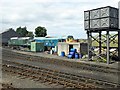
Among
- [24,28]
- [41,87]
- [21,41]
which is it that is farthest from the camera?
[24,28]

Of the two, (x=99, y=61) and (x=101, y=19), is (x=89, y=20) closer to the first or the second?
(x=101, y=19)

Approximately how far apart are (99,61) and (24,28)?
120m

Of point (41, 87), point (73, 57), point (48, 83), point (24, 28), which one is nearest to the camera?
point (41, 87)

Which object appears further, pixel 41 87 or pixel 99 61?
pixel 99 61

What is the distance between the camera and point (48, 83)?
17234mm

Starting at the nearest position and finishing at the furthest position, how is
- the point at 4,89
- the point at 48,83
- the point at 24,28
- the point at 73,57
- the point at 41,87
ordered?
the point at 4,89
the point at 41,87
the point at 48,83
the point at 73,57
the point at 24,28

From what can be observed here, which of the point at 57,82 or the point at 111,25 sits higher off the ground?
the point at 111,25

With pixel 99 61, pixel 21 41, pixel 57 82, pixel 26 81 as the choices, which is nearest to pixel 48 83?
pixel 57 82

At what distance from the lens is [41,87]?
1617 centimetres

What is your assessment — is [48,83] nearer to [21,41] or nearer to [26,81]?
[26,81]

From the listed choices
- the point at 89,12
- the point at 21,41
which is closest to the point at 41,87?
the point at 89,12

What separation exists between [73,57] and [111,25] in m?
10.1

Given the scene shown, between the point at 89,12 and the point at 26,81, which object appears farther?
the point at 89,12

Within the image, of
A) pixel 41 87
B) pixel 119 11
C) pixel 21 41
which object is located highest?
pixel 119 11
